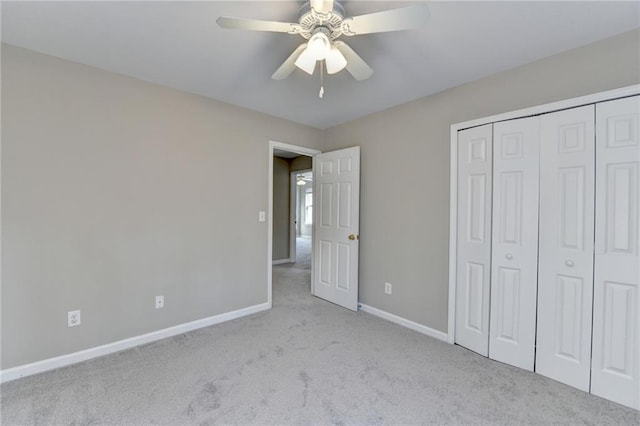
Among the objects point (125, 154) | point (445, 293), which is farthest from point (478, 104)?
point (125, 154)

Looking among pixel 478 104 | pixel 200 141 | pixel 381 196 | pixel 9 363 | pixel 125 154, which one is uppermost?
pixel 478 104

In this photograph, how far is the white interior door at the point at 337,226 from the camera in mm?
3328

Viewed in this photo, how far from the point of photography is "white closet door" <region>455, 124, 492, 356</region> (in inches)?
90.9

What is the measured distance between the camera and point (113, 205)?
7.59 ft

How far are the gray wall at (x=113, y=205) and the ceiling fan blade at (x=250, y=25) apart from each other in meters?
1.61

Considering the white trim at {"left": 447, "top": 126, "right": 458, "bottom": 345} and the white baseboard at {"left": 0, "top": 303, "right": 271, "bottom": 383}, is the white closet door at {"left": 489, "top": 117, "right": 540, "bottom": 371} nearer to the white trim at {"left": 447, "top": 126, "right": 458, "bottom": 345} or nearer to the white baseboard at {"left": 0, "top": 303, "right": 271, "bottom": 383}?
the white trim at {"left": 447, "top": 126, "right": 458, "bottom": 345}

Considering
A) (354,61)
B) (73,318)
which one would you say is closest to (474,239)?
(354,61)

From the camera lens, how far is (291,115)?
10.9 ft

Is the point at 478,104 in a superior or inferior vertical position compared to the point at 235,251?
superior

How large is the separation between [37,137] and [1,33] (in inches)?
25.9

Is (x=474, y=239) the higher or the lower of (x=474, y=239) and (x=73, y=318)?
the higher

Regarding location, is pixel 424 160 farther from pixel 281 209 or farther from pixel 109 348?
pixel 281 209

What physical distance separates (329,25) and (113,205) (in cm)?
220

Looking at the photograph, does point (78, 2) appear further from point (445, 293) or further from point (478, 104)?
point (445, 293)
